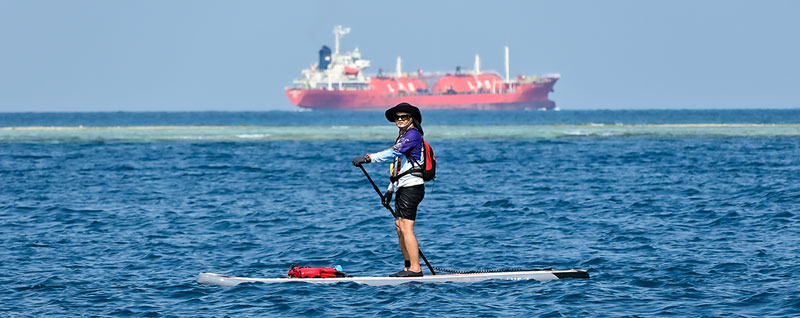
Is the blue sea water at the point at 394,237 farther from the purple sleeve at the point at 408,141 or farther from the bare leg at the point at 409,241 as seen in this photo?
the purple sleeve at the point at 408,141

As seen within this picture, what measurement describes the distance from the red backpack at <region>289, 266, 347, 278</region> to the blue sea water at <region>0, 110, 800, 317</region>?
238 millimetres

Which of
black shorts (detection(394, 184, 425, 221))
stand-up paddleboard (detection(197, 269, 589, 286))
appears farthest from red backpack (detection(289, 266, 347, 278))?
black shorts (detection(394, 184, 425, 221))

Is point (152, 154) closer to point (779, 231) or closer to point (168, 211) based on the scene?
point (168, 211)

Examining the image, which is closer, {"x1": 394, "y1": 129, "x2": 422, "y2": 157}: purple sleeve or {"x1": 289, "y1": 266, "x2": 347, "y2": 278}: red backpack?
{"x1": 394, "y1": 129, "x2": 422, "y2": 157}: purple sleeve

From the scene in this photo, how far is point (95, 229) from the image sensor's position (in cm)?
1952

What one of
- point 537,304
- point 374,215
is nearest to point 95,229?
point 374,215

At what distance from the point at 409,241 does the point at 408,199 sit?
59 cm

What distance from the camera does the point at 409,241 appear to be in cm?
1349

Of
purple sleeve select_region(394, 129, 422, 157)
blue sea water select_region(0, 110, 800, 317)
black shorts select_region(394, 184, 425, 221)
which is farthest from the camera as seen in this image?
black shorts select_region(394, 184, 425, 221)

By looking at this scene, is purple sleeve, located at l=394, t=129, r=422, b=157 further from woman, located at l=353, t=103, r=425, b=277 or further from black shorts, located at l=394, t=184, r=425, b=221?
black shorts, located at l=394, t=184, r=425, b=221

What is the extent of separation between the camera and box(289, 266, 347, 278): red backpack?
44.9 ft

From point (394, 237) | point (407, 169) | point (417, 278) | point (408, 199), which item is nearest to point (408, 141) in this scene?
point (407, 169)

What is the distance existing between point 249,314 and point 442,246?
5.99 meters

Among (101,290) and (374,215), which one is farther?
(374,215)
